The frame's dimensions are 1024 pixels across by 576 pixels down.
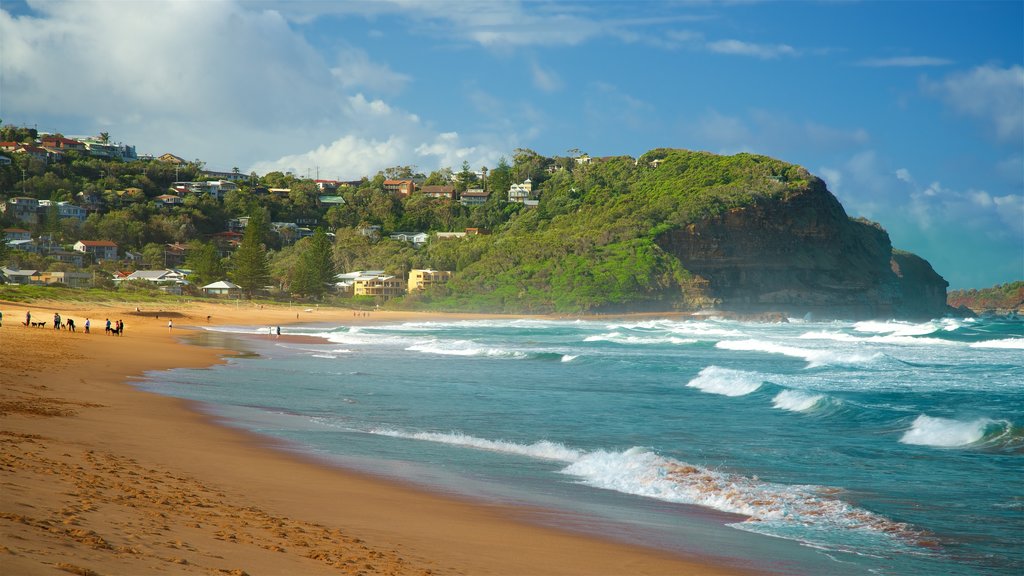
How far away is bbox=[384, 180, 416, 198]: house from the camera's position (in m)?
140

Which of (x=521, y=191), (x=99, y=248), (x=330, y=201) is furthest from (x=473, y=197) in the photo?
(x=99, y=248)

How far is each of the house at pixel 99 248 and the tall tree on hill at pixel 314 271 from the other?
77.1ft

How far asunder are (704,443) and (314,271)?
7428 cm

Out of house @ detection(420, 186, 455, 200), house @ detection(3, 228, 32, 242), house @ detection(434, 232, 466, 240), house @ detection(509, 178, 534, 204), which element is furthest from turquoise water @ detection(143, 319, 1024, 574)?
house @ detection(420, 186, 455, 200)

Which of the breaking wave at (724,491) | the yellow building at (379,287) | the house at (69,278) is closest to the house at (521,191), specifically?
the yellow building at (379,287)

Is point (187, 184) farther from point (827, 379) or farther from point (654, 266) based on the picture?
point (827, 379)

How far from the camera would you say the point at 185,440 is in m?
12.6

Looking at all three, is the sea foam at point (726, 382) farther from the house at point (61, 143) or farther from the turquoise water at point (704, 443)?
the house at point (61, 143)

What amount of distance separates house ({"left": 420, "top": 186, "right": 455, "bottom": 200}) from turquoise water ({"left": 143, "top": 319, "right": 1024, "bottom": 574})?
353 feet

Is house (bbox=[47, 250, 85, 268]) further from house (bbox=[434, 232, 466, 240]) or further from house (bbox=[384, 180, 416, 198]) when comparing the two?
house (bbox=[384, 180, 416, 198])

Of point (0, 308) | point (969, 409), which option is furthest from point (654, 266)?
point (969, 409)

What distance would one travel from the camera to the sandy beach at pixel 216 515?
584 cm

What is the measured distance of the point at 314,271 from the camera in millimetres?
84500

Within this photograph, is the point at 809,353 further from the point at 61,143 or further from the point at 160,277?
the point at 61,143
